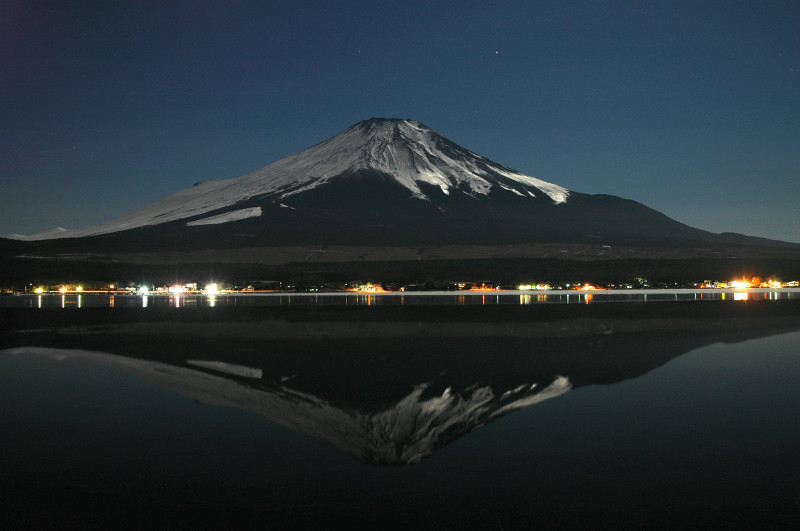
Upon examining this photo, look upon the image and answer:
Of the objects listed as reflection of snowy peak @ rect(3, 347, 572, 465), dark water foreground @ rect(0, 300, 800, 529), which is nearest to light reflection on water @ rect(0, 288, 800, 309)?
dark water foreground @ rect(0, 300, 800, 529)

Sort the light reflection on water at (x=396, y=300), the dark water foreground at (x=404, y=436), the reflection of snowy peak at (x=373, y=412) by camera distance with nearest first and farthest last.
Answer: the dark water foreground at (x=404, y=436) → the reflection of snowy peak at (x=373, y=412) → the light reflection on water at (x=396, y=300)

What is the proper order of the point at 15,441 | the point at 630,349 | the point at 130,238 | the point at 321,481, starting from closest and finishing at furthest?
the point at 321,481, the point at 15,441, the point at 630,349, the point at 130,238

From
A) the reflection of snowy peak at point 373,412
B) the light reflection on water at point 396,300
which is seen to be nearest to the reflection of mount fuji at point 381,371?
the reflection of snowy peak at point 373,412

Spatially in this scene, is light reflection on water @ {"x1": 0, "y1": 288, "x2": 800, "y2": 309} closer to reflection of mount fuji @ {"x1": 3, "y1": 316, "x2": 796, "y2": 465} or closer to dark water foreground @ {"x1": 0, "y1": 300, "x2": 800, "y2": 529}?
reflection of mount fuji @ {"x1": 3, "y1": 316, "x2": 796, "y2": 465}

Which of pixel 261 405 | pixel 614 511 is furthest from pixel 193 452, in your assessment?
pixel 614 511

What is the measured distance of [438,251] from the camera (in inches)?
6516

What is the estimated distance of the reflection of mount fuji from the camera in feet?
41.3

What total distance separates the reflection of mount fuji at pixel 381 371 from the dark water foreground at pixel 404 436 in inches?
3.2

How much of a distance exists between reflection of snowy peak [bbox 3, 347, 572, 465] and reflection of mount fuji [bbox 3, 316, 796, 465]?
0.02 m

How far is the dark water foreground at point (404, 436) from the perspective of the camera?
8344mm

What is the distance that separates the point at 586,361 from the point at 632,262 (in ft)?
442

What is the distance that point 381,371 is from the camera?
1872 cm

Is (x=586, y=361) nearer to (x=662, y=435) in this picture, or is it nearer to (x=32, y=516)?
(x=662, y=435)

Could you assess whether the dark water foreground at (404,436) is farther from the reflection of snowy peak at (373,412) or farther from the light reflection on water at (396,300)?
the light reflection on water at (396,300)
